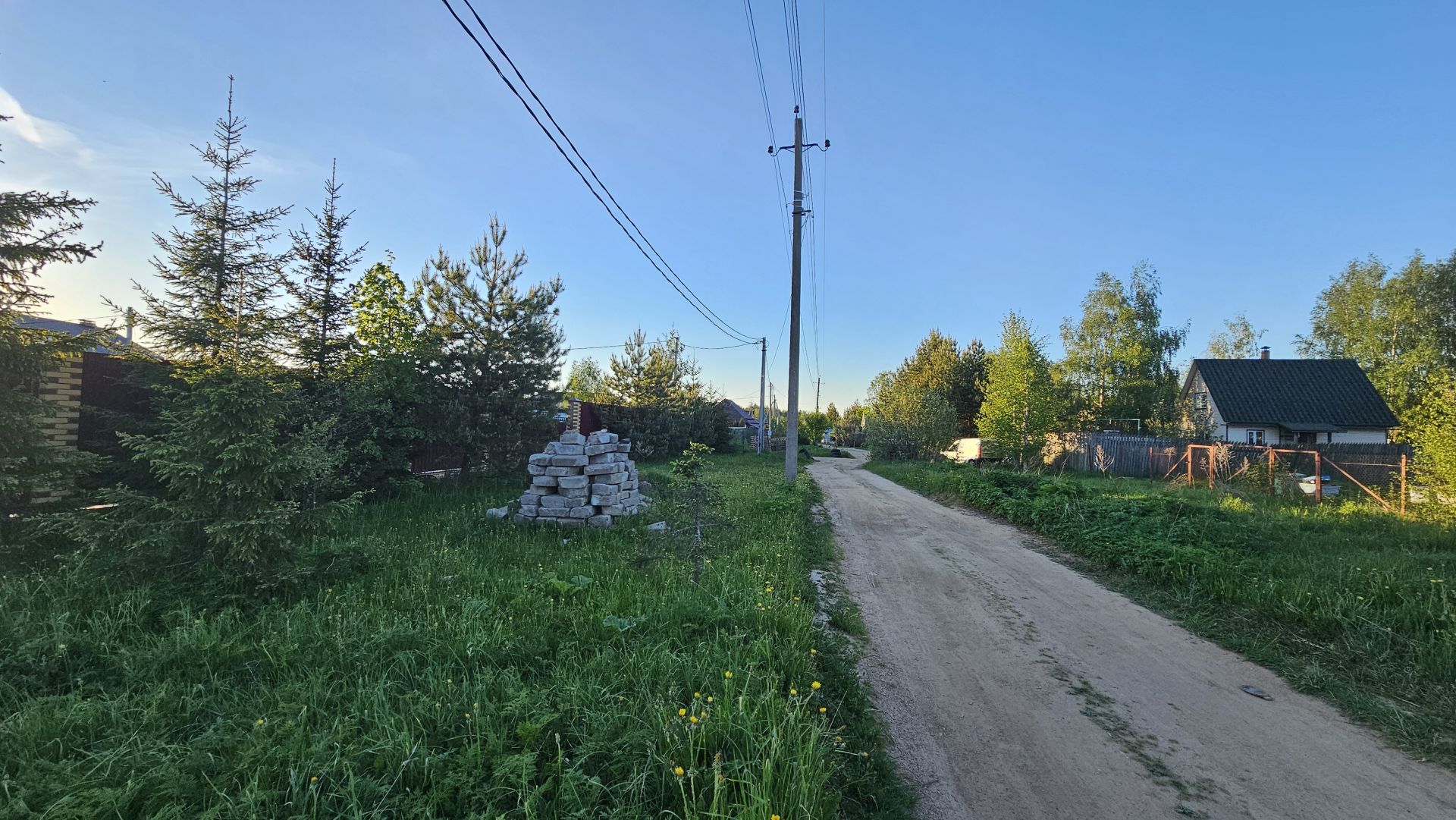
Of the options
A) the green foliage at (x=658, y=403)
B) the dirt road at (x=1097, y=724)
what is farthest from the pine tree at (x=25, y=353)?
the green foliage at (x=658, y=403)

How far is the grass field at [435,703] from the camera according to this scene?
2223 millimetres

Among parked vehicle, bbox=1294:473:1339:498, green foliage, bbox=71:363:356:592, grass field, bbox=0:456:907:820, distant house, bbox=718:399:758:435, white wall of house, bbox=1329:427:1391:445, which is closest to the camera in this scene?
grass field, bbox=0:456:907:820

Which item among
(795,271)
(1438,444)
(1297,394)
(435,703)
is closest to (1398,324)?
(1297,394)

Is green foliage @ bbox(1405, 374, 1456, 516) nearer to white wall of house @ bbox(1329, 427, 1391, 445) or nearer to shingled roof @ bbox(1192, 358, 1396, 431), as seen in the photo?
shingled roof @ bbox(1192, 358, 1396, 431)

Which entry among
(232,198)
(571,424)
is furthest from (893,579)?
(571,424)

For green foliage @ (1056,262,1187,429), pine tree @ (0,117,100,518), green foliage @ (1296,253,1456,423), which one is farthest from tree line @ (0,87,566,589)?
green foliage @ (1296,253,1456,423)

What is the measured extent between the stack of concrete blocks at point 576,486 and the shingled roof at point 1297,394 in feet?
99.5

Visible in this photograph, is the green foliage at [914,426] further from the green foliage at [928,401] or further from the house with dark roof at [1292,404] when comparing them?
the house with dark roof at [1292,404]

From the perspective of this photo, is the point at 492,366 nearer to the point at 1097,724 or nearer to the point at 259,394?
the point at 259,394

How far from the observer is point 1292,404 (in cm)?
2545

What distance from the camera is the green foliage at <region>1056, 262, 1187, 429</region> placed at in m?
30.0

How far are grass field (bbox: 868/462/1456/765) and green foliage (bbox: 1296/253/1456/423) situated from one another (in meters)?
26.4

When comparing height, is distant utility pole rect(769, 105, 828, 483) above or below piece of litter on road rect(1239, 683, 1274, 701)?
above

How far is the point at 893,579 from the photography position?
22.1 feet
